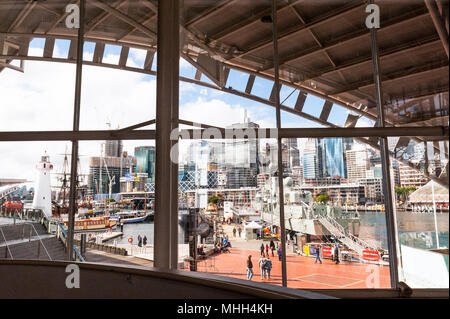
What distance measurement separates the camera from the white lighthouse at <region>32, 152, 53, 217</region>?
4000 mm

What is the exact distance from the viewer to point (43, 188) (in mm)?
4062

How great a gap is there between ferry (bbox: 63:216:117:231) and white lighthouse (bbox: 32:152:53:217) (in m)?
0.42

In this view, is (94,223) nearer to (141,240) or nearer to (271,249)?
(141,240)

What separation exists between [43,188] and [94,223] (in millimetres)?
934

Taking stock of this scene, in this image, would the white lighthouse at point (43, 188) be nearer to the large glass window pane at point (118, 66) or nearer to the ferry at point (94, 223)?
the ferry at point (94, 223)

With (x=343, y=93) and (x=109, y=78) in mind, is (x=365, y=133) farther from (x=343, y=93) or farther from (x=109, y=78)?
(x=109, y=78)

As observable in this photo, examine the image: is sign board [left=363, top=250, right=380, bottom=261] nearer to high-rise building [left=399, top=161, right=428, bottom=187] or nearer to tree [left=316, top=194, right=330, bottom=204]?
tree [left=316, top=194, right=330, bottom=204]

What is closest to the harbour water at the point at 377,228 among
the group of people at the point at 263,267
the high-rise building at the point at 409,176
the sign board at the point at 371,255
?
the sign board at the point at 371,255

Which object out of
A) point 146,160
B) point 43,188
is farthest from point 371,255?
point 43,188

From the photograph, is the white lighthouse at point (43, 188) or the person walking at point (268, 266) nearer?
the person walking at point (268, 266)

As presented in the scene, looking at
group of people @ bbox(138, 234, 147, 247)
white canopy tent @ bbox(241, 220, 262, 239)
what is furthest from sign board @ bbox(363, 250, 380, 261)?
group of people @ bbox(138, 234, 147, 247)

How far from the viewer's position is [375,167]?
11.6ft

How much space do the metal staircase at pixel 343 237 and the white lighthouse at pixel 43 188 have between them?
3.67m

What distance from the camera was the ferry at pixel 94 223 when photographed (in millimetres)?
3830
